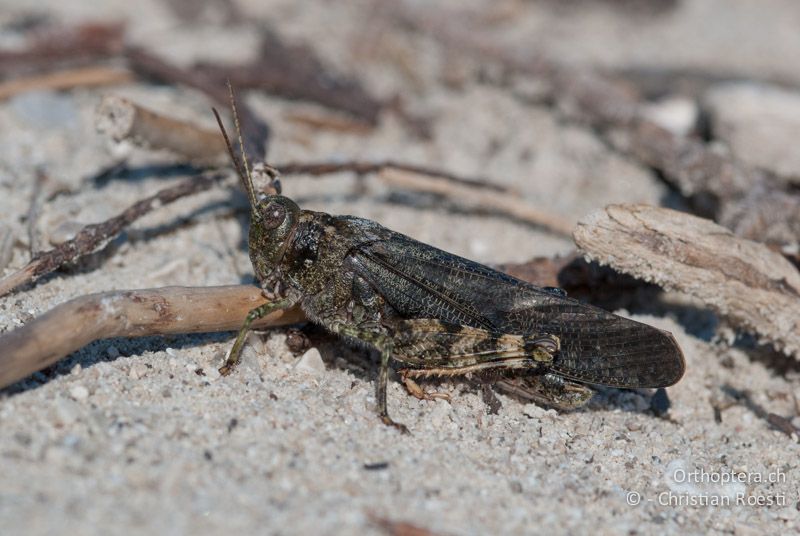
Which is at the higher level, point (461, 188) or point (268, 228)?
point (268, 228)

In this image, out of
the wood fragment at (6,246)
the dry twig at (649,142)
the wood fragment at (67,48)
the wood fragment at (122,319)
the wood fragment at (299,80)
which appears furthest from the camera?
the wood fragment at (299,80)

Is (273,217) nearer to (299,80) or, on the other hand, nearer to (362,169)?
(362,169)

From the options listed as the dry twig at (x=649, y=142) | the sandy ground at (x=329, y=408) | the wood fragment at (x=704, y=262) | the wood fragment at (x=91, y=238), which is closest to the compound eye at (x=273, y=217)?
the sandy ground at (x=329, y=408)

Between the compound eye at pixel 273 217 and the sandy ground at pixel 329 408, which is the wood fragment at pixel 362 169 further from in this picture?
the compound eye at pixel 273 217

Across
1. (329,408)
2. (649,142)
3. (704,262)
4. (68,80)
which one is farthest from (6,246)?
(649,142)

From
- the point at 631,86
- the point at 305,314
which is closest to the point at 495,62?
the point at 631,86

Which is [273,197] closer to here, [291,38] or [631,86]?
[291,38]

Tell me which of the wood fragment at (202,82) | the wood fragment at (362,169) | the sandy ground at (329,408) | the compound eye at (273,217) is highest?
the wood fragment at (202,82)
